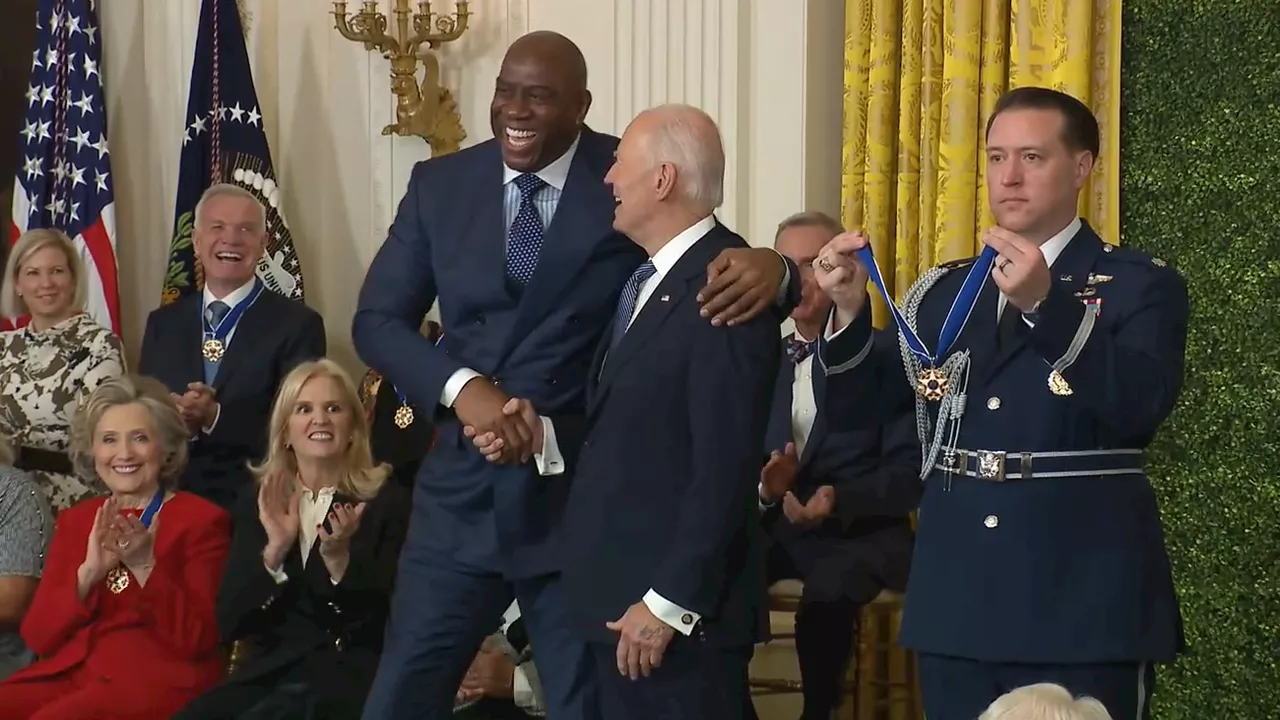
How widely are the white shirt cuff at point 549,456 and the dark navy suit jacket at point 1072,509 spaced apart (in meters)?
0.77

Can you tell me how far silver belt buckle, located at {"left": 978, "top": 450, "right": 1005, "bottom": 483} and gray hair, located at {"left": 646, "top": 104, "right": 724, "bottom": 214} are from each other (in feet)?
2.09

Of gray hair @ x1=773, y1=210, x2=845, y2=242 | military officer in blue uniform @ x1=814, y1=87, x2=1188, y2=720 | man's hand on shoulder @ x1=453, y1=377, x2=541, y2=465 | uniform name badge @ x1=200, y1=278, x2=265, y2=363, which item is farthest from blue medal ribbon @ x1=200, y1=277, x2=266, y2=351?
military officer in blue uniform @ x1=814, y1=87, x2=1188, y2=720

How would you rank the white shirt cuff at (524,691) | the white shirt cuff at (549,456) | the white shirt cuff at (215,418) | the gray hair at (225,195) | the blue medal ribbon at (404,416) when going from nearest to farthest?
the white shirt cuff at (549,456) < the white shirt cuff at (524,691) < the white shirt cuff at (215,418) < the blue medal ribbon at (404,416) < the gray hair at (225,195)

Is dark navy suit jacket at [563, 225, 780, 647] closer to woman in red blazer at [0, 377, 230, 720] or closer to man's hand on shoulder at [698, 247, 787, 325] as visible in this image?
man's hand on shoulder at [698, 247, 787, 325]

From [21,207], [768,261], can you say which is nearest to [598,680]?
[768,261]

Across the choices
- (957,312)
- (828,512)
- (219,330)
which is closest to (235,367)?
(219,330)

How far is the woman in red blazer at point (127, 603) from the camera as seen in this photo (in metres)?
4.42

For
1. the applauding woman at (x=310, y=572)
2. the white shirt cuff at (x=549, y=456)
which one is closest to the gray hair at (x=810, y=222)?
the applauding woman at (x=310, y=572)

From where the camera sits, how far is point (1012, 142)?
2.87 meters

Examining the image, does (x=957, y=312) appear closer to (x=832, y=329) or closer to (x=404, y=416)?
(x=832, y=329)

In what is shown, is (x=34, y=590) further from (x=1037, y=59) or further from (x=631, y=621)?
(x=1037, y=59)

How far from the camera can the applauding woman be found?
429 centimetres

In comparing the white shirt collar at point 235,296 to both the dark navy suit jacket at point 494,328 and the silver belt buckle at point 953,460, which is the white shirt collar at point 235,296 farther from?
the silver belt buckle at point 953,460

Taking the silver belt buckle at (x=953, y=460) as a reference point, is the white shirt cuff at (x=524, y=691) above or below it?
below
